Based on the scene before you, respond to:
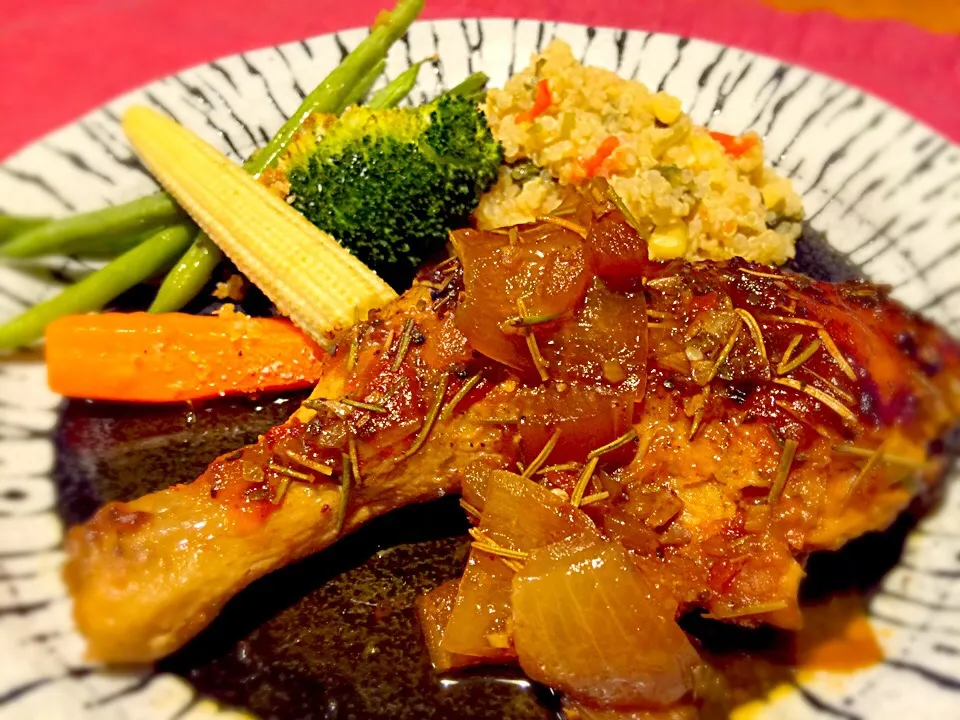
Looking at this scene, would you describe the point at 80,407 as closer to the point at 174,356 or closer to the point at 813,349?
the point at 174,356

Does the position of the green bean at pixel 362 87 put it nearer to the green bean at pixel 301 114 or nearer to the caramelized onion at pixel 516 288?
the green bean at pixel 301 114

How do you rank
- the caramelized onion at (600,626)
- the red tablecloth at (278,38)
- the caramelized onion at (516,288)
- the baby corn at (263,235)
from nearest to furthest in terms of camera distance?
the caramelized onion at (600,626) < the caramelized onion at (516,288) < the baby corn at (263,235) < the red tablecloth at (278,38)

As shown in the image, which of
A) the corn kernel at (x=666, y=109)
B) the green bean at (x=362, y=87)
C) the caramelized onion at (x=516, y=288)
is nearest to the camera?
the caramelized onion at (x=516, y=288)

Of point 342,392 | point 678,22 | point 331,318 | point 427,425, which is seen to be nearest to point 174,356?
point 331,318

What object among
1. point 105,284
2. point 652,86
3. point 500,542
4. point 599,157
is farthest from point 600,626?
point 652,86

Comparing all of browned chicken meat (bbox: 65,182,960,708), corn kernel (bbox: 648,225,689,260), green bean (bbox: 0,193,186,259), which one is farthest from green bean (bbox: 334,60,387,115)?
browned chicken meat (bbox: 65,182,960,708)

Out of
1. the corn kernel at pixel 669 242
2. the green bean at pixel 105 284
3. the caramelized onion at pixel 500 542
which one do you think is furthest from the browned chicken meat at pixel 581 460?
the green bean at pixel 105 284
